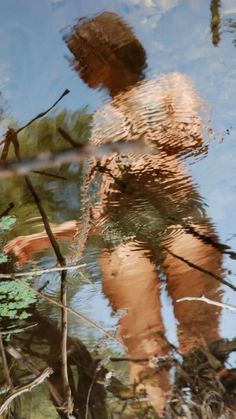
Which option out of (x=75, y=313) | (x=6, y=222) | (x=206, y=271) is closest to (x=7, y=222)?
(x=6, y=222)

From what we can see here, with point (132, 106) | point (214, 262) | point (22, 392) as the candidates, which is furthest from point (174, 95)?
point (22, 392)

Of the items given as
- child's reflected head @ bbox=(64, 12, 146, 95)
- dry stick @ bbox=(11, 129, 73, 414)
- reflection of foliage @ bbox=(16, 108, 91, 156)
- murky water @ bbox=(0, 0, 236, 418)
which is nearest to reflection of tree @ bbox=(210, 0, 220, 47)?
murky water @ bbox=(0, 0, 236, 418)

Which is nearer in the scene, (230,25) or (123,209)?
(230,25)

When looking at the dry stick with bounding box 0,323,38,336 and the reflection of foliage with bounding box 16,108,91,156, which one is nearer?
the reflection of foliage with bounding box 16,108,91,156

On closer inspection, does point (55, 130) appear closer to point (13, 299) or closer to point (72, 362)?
point (13, 299)

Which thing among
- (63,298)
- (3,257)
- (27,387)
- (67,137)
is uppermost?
(67,137)

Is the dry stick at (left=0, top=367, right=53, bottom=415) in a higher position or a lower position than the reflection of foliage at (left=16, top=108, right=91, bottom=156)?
lower

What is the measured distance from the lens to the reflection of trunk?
85 centimetres

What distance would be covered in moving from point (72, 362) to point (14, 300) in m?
0.16

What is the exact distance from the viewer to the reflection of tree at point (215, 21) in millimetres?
658

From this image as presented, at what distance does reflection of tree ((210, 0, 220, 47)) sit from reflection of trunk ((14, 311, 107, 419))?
1.78 ft

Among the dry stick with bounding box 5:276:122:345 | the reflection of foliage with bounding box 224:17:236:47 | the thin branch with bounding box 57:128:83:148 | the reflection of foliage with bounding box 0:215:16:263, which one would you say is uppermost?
the reflection of foliage with bounding box 224:17:236:47

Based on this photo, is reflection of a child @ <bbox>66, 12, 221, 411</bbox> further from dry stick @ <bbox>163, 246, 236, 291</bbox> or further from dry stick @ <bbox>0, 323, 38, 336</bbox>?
dry stick @ <bbox>0, 323, 38, 336</bbox>

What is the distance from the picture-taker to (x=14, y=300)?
822mm
